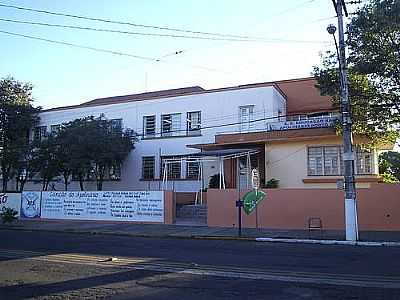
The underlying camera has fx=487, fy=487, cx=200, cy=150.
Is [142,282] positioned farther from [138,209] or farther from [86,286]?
[138,209]

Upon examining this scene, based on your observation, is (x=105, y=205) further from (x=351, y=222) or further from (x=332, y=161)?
(x=351, y=222)

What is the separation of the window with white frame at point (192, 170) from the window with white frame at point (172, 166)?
0.70 m

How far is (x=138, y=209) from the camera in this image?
2789 centimetres

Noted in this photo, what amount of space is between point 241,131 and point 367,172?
9.39m

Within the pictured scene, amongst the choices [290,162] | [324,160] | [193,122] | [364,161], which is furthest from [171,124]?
[364,161]

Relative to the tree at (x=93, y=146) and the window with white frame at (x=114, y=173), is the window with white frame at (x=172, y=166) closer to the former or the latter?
the tree at (x=93, y=146)

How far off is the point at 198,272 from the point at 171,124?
2722 centimetres

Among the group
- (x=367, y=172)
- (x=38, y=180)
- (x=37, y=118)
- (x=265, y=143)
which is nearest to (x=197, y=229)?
(x=265, y=143)

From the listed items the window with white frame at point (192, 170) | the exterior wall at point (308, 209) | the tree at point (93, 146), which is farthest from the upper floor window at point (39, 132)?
the exterior wall at point (308, 209)

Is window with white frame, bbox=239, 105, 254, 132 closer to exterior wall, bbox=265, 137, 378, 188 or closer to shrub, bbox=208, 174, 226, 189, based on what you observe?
exterior wall, bbox=265, 137, 378, 188

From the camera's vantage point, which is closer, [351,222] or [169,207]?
[351,222]

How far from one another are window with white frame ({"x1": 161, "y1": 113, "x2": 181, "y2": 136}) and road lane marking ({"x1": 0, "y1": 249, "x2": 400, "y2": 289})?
23.3 meters

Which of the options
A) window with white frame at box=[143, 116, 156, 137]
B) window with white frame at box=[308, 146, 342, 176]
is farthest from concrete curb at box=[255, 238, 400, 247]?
window with white frame at box=[143, 116, 156, 137]

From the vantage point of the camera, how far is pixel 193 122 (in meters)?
37.1
